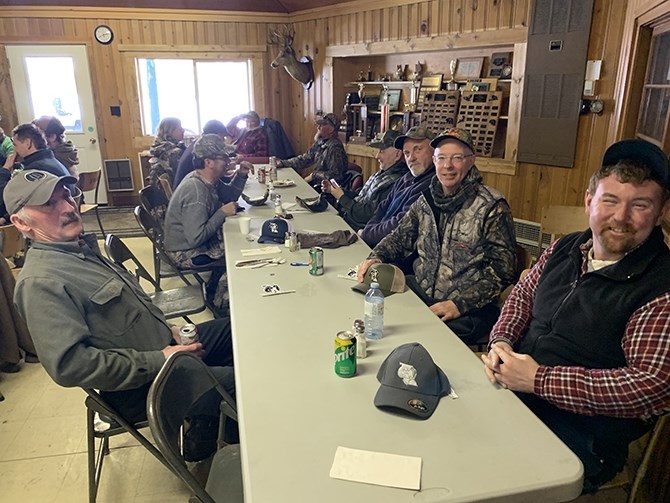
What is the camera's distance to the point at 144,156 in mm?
7207

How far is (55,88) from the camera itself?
6938mm

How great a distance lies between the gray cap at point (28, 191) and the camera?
175 cm

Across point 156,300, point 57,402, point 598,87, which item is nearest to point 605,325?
point 156,300

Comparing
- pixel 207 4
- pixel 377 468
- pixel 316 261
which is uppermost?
pixel 207 4

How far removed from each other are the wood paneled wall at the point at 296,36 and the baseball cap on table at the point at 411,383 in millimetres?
3520

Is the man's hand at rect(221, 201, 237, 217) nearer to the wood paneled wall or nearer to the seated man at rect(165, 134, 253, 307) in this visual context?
the seated man at rect(165, 134, 253, 307)

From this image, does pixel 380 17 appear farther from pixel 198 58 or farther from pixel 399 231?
pixel 399 231

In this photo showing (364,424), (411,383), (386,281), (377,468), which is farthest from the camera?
(386,281)

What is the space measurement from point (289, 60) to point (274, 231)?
16.6ft

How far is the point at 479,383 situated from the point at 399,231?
1.26m

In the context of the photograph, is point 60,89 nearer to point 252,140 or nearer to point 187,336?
point 252,140

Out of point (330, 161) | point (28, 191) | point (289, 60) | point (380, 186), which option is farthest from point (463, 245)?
point (289, 60)

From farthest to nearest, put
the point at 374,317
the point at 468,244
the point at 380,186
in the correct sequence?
the point at 380,186 < the point at 468,244 < the point at 374,317

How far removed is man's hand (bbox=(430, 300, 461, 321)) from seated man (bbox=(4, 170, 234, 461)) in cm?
95
